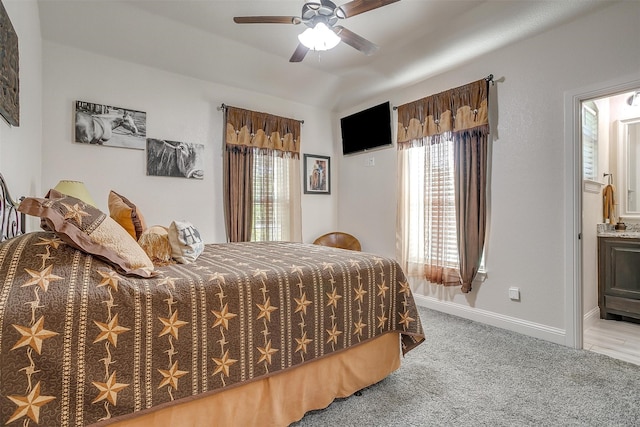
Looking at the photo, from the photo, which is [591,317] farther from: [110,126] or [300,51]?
[110,126]

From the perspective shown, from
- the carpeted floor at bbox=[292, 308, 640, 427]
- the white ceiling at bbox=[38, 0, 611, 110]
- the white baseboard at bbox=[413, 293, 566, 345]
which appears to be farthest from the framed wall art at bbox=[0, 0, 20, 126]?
the white baseboard at bbox=[413, 293, 566, 345]

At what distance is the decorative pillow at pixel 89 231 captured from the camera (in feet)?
3.60

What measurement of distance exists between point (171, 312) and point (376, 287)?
116 cm

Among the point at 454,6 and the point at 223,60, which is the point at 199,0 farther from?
the point at 454,6

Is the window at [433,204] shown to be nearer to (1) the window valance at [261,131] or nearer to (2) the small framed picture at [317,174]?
(2) the small framed picture at [317,174]

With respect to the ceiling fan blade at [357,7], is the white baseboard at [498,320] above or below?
below

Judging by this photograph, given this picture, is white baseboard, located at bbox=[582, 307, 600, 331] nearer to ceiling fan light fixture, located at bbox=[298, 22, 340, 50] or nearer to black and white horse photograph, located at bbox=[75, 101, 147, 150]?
ceiling fan light fixture, located at bbox=[298, 22, 340, 50]

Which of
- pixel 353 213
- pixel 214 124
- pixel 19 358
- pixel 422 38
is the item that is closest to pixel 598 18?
pixel 422 38

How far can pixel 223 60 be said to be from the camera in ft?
11.1

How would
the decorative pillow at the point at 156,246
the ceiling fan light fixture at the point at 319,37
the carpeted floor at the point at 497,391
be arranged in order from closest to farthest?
the carpeted floor at the point at 497,391
the decorative pillow at the point at 156,246
the ceiling fan light fixture at the point at 319,37

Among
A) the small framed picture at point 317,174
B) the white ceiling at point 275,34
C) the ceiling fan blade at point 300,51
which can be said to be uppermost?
the white ceiling at point 275,34

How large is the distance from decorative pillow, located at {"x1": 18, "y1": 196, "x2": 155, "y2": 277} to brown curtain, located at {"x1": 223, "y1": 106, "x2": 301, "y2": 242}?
7.40 feet

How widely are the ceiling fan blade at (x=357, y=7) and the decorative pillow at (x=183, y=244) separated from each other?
5.84 feet

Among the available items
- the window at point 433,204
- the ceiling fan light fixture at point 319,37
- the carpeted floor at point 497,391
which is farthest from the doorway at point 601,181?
the ceiling fan light fixture at point 319,37
